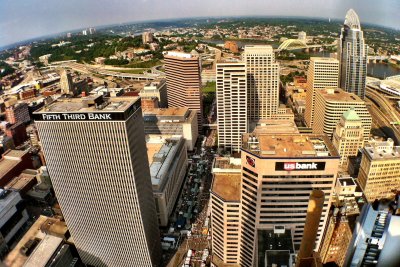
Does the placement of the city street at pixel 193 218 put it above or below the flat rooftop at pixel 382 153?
below

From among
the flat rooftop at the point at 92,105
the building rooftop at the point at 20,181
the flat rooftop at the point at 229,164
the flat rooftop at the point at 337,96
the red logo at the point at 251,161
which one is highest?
the flat rooftop at the point at 92,105

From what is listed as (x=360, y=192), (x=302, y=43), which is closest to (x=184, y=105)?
(x=360, y=192)

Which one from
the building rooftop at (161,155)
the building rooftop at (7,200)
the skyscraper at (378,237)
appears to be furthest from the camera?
the building rooftop at (161,155)

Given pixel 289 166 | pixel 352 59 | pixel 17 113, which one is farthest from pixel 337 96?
pixel 17 113

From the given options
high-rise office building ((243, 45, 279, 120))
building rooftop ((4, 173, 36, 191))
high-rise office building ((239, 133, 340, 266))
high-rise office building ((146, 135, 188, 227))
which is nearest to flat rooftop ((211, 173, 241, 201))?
high-rise office building ((239, 133, 340, 266))

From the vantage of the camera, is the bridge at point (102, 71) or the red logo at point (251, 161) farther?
the bridge at point (102, 71)

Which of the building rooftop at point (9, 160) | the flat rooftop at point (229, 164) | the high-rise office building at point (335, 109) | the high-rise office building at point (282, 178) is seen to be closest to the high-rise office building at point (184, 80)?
the high-rise office building at point (335, 109)

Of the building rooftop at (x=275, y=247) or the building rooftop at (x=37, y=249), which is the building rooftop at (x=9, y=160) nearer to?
the building rooftop at (x=37, y=249)
